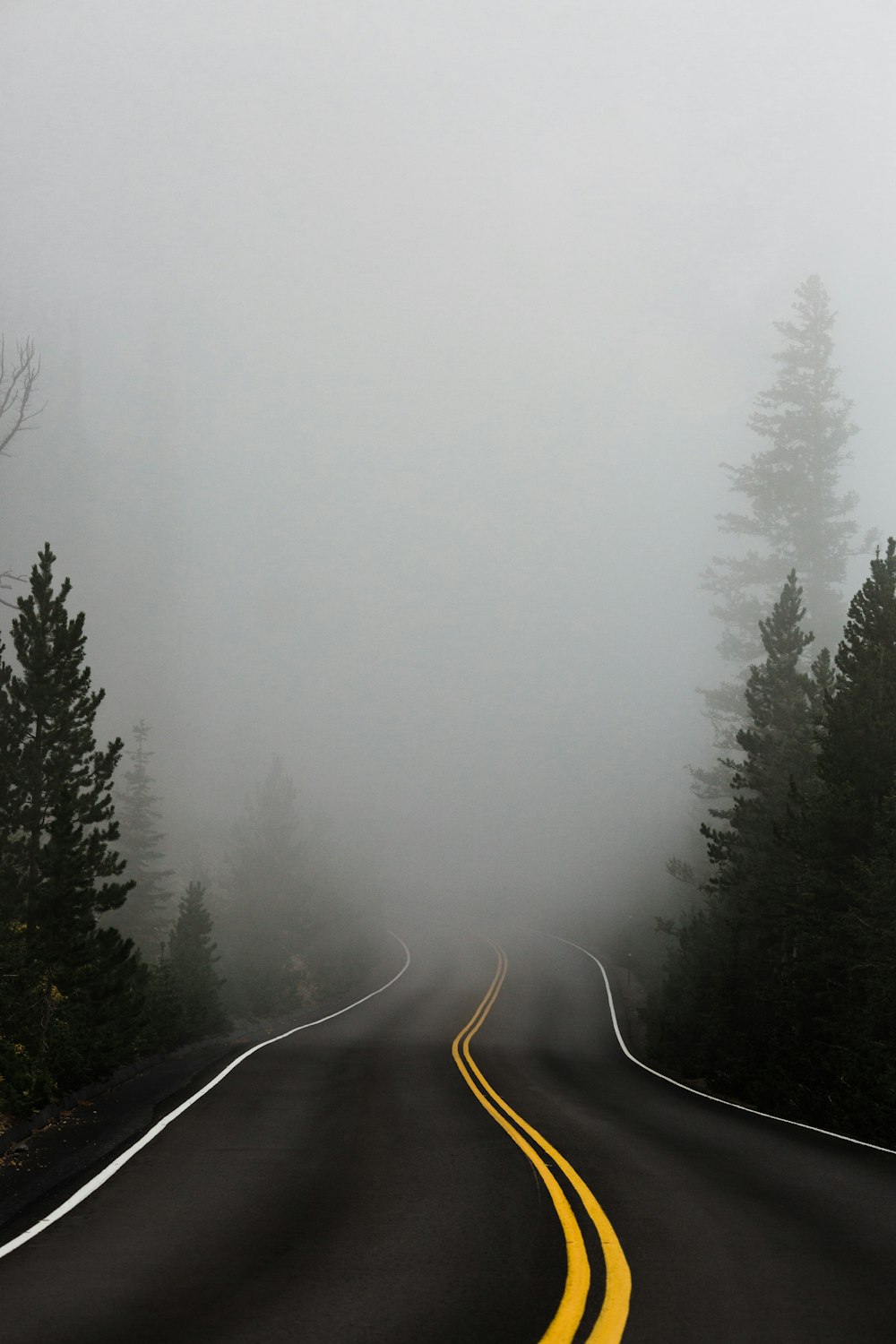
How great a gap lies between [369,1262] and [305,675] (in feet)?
492

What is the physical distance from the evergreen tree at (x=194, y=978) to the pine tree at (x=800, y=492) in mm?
27461

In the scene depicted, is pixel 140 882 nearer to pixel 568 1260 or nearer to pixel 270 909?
pixel 270 909

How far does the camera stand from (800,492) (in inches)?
1893

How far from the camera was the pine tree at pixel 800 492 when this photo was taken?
46.7 metres

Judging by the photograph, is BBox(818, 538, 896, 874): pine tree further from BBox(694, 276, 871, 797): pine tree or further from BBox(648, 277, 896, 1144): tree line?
BBox(694, 276, 871, 797): pine tree

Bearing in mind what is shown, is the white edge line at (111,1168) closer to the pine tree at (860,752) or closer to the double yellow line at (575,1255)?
the double yellow line at (575,1255)

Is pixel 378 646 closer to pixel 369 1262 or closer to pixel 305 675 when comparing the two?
pixel 305 675

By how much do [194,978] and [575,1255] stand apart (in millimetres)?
22590

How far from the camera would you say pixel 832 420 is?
48812mm

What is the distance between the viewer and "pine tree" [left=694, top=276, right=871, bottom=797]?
46719mm

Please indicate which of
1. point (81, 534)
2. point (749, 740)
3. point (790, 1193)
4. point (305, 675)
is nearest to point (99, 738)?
point (81, 534)

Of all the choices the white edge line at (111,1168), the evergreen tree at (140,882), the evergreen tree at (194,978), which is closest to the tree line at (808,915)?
the white edge line at (111,1168)

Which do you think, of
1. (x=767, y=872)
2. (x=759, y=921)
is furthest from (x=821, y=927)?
(x=759, y=921)

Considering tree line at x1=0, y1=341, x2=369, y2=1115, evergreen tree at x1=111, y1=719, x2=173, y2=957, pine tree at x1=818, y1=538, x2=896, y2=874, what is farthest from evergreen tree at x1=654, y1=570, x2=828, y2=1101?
evergreen tree at x1=111, y1=719, x2=173, y2=957
